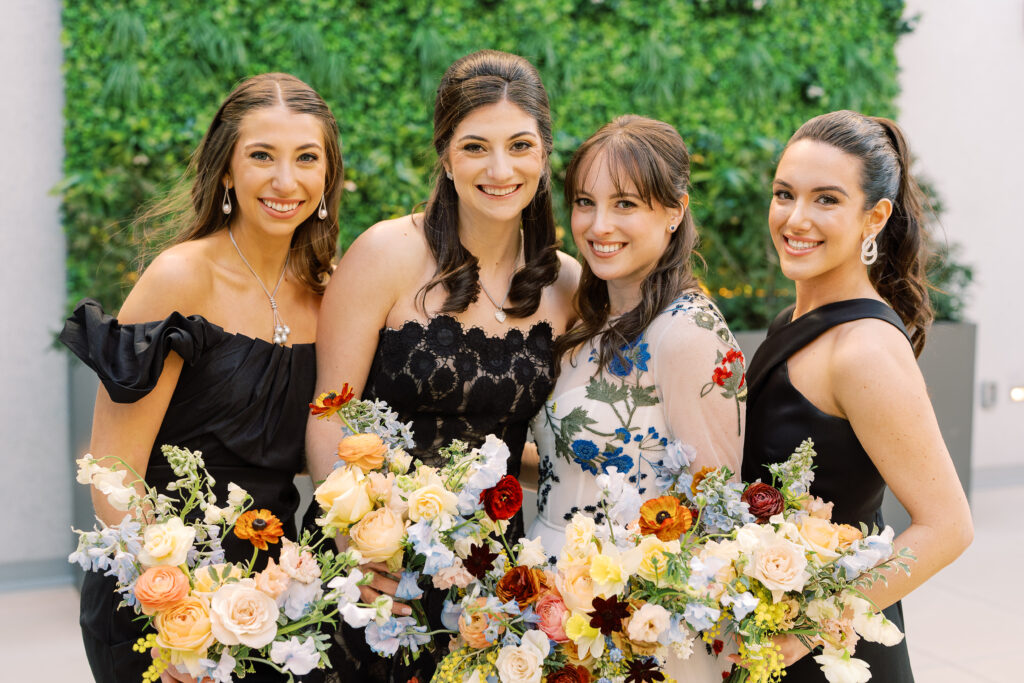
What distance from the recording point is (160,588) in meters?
1.48

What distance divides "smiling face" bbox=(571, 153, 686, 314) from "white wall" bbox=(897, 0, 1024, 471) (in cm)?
591

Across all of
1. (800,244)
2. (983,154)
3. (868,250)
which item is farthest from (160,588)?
(983,154)

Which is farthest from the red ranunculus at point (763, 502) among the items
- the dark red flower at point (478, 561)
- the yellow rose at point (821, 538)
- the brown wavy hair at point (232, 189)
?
the brown wavy hair at point (232, 189)

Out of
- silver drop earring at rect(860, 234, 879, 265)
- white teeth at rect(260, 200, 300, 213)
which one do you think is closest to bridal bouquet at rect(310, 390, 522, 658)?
white teeth at rect(260, 200, 300, 213)

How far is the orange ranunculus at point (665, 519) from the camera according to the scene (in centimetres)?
158

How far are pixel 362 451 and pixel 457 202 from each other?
976 mm

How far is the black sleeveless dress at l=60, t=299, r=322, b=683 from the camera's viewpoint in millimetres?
2105

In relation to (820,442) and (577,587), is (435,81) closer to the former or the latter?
(820,442)

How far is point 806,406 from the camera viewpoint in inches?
82.7

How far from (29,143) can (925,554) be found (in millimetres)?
4932

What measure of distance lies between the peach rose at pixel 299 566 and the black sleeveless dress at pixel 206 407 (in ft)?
2.23

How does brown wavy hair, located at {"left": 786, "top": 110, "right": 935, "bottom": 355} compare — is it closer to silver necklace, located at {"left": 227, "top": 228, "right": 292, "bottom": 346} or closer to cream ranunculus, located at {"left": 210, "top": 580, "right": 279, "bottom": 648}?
silver necklace, located at {"left": 227, "top": 228, "right": 292, "bottom": 346}

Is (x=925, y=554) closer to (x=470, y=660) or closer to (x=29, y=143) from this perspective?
(x=470, y=660)

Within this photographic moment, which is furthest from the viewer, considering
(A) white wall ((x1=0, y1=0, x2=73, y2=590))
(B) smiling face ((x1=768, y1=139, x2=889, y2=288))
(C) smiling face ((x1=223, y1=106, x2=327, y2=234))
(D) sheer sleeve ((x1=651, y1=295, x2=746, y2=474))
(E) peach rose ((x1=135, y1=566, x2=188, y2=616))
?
(A) white wall ((x1=0, y1=0, x2=73, y2=590))
